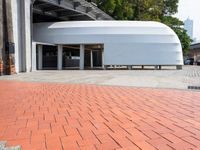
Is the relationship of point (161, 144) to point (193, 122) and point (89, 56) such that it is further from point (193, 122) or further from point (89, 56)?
point (89, 56)

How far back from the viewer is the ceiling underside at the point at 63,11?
100ft

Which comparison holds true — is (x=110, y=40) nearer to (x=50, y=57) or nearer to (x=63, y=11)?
(x=50, y=57)

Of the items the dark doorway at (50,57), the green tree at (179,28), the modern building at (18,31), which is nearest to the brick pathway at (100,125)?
the modern building at (18,31)

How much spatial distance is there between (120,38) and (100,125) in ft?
85.1

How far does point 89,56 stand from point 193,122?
31.9 m

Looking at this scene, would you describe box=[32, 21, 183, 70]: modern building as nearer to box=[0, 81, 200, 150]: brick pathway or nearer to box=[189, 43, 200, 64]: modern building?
box=[0, 81, 200, 150]: brick pathway

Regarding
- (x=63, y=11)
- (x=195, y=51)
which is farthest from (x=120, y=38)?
(x=195, y=51)

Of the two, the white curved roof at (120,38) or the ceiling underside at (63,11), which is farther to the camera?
the ceiling underside at (63,11)

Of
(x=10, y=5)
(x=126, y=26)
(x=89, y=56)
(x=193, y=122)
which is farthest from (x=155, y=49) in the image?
(x=193, y=122)

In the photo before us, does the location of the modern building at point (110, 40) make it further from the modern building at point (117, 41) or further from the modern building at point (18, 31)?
the modern building at point (18, 31)

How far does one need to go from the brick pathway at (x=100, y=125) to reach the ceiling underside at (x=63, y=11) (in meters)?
22.8

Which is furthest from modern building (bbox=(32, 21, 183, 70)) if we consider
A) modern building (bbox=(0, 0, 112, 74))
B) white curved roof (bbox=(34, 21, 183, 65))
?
modern building (bbox=(0, 0, 112, 74))

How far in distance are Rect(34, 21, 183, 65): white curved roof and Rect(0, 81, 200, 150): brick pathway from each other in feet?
75.4

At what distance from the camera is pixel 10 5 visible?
2014 cm
